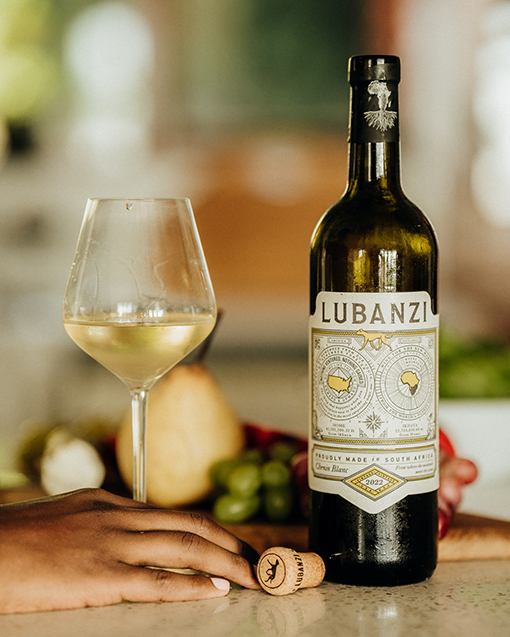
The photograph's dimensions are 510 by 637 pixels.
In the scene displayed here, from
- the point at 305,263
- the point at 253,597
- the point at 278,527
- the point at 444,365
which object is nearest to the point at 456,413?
the point at 444,365

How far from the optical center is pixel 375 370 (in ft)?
2.78

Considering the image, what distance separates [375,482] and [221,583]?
0.60 ft

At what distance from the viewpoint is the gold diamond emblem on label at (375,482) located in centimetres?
85

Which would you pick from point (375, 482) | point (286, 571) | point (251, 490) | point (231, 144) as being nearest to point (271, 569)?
point (286, 571)

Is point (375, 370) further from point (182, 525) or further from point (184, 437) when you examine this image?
point (184, 437)

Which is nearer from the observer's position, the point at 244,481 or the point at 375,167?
the point at 375,167

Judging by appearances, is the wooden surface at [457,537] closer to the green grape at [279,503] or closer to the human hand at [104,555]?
the green grape at [279,503]

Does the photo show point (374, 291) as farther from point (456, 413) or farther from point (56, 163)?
point (56, 163)

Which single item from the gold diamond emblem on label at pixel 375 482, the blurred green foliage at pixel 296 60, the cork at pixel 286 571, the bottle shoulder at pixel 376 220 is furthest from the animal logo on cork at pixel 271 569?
the blurred green foliage at pixel 296 60

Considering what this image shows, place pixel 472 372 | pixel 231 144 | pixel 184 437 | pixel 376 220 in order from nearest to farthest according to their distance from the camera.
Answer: pixel 376 220, pixel 184 437, pixel 472 372, pixel 231 144

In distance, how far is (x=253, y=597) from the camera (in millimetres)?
824

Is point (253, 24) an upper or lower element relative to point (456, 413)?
upper

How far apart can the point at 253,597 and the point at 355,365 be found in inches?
9.9

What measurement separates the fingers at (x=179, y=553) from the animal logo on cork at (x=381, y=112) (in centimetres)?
46
